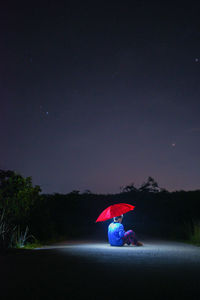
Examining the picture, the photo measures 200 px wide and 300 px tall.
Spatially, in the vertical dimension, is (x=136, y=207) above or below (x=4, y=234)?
above

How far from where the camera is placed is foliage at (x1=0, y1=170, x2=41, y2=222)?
18094 mm

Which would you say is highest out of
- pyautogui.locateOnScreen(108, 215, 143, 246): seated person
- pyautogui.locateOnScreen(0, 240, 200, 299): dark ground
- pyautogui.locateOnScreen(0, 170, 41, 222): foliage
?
pyautogui.locateOnScreen(0, 170, 41, 222): foliage

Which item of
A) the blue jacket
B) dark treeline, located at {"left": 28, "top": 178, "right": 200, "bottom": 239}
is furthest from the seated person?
dark treeline, located at {"left": 28, "top": 178, "right": 200, "bottom": 239}

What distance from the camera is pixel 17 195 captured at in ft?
59.8

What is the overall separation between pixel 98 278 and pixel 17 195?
1086 cm

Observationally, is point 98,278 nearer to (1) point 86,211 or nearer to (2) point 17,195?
(2) point 17,195

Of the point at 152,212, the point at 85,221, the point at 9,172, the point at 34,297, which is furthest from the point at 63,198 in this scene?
the point at 34,297

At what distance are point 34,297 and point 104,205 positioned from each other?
1592 inches

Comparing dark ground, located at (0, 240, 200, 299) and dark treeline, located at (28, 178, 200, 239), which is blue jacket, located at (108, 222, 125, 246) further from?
dark treeline, located at (28, 178, 200, 239)

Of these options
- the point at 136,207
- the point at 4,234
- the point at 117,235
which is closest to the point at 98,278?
the point at 4,234

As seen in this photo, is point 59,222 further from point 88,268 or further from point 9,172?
point 88,268

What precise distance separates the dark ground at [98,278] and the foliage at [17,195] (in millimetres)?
6654

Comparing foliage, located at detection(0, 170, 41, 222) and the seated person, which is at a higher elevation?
foliage, located at detection(0, 170, 41, 222)

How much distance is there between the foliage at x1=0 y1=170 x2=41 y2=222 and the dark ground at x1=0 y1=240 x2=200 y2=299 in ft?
21.8
